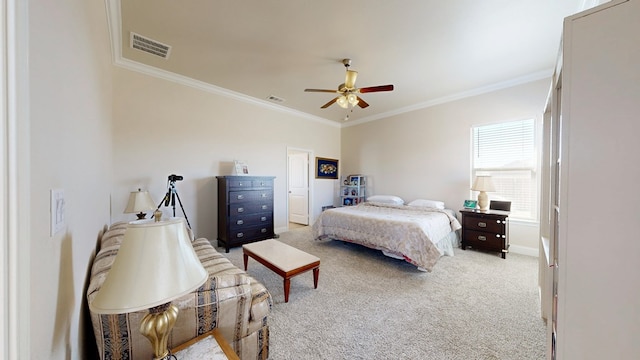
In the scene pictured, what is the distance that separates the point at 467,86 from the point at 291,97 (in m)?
3.04

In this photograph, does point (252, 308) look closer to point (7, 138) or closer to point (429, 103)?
point (7, 138)

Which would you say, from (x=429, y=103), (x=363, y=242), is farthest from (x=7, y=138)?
(x=429, y=103)

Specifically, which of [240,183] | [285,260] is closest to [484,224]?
[285,260]

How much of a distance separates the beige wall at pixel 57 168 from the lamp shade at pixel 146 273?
5.2 inches

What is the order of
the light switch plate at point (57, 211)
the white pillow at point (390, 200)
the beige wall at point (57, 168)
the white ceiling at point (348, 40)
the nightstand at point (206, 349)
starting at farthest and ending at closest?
the white pillow at point (390, 200) → the white ceiling at point (348, 40) → the nightstand at point (206, 349) → the light switch plate at point (57, 211) → the beige wall at point (57, 168)

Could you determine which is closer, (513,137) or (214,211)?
(513,137)

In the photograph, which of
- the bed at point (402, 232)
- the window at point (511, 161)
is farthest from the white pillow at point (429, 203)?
the window at point (511, 161)

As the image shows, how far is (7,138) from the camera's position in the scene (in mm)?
390

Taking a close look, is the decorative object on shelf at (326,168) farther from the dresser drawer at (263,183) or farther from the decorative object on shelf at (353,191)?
the dresser drawer at (263,183)

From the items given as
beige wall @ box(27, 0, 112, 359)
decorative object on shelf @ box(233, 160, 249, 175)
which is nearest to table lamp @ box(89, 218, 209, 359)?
beige wall @ box(27, 0, 112, 359)

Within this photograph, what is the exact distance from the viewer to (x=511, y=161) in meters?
3.81

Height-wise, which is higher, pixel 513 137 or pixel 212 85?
pixel 212 85

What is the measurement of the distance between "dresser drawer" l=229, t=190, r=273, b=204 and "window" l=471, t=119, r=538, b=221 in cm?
370

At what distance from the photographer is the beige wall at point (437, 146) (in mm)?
3643
